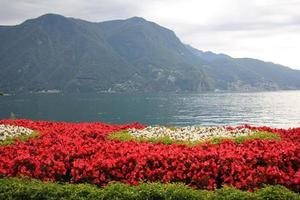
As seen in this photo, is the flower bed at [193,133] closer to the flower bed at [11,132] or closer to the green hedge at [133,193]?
the flower bed at [11,132]

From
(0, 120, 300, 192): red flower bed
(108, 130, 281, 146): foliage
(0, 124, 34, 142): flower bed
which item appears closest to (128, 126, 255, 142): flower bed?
(108, 130, 281, 146): foliage

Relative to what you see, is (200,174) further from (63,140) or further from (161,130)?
(161,130)

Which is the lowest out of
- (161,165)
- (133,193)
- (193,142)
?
(133,193)

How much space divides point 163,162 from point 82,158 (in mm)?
2921

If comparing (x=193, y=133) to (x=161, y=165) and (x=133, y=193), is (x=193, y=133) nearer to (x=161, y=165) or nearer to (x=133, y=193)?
(x=161, y=165)

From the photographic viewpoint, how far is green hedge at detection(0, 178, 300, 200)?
9297mm

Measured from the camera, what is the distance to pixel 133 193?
9602 mm

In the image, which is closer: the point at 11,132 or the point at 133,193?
the point at 133,193

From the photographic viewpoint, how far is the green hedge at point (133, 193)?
930 centimetres

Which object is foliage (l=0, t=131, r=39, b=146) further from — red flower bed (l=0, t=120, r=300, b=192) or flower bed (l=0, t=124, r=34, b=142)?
red flower bed (l=0, t=120, r=300, b=192)

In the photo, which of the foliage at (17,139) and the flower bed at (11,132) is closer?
the foliage at (17,139)

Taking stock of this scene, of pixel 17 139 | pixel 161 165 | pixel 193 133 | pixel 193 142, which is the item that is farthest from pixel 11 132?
pixel 161 165

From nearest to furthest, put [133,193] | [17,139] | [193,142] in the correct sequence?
[133,193] < [193,142] < [17,139]

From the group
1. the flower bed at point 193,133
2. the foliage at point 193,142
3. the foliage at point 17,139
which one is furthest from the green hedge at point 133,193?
the flower bed at point 193,133
